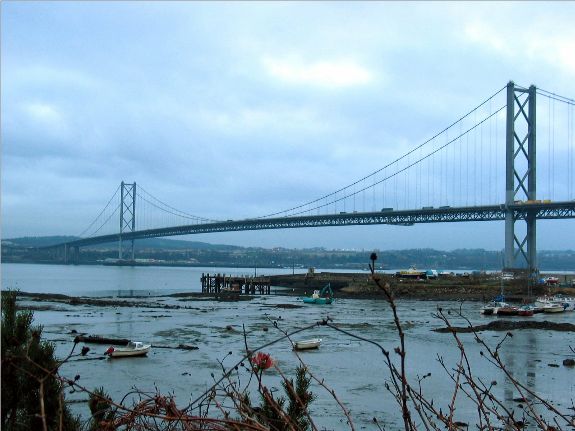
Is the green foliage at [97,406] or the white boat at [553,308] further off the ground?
the green foliage at [97,406]

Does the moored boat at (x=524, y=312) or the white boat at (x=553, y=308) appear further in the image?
the white boat at (x=553, y=308)

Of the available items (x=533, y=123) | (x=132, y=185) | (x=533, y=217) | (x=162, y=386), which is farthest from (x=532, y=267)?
(x=132, y=185)

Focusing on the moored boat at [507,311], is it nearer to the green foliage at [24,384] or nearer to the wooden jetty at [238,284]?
the wooden jetty at [238,284]

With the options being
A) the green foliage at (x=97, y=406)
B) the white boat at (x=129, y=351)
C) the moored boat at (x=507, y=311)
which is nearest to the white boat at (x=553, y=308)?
the moored boat at (x=507, y=311)

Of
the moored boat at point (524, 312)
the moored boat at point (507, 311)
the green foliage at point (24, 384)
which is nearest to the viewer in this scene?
the green foliage at point (24, 384)

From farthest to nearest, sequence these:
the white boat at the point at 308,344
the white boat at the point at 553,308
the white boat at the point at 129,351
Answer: the white boat at the point at 553,308 < the white boat at the point at 308,344 < the white boat at the point at 129,351

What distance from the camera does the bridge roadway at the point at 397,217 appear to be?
48.8 meters

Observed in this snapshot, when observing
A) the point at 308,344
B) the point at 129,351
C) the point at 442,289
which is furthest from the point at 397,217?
the point at 129,351

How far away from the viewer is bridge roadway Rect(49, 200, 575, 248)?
48781 millimetres

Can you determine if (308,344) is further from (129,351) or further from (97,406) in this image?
(97,406)

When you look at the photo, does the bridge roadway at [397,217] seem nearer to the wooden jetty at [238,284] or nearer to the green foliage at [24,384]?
the wooden jetty at [238,284]

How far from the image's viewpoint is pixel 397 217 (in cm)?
5803

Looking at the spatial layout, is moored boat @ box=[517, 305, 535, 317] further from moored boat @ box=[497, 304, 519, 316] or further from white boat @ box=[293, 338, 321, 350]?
white boat @ box=[293, 338, 321, 350]

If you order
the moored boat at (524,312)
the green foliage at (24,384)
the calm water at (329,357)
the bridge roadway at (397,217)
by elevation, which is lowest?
the calm water at (329,357)
